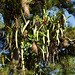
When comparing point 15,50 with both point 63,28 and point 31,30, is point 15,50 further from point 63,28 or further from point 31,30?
point 63,28

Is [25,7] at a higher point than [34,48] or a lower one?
higher

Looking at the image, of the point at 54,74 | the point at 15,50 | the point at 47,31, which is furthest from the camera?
the point at 15,50

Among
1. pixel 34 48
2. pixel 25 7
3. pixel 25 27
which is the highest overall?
pixel 25 7

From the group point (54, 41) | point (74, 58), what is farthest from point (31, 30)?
point (74, 58)

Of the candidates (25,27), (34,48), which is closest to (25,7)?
(25,27)

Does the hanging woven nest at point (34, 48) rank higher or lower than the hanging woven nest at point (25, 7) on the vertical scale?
lower

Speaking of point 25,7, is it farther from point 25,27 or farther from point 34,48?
point 34,48

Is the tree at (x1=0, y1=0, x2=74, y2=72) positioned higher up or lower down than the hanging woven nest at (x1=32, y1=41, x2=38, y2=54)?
higher up

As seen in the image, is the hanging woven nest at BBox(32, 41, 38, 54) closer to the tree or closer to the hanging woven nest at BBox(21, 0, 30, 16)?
the tree

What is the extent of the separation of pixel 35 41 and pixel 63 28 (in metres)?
0.45

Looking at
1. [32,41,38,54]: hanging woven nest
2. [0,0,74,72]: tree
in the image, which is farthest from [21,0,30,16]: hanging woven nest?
[32,41,38,54]: hanging woven nest

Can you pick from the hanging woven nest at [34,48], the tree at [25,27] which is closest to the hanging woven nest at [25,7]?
the tree at [25,27]

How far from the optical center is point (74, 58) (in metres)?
1.88

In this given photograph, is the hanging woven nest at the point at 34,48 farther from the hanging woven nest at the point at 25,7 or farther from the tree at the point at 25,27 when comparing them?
the hanging woven nest at the point at 25,7
